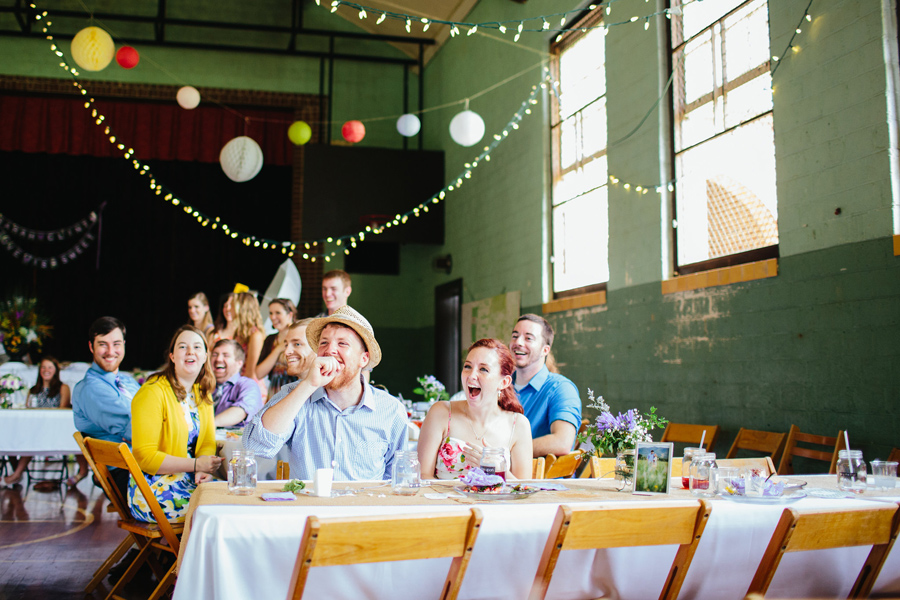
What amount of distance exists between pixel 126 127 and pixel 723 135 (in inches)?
335

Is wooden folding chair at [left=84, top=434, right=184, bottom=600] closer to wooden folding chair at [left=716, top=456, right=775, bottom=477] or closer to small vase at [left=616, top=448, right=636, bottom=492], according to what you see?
small vase at [left=616, top=448, right=636, bottom=492]

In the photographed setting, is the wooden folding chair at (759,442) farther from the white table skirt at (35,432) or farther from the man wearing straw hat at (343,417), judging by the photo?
the white table skirt at (35,432)

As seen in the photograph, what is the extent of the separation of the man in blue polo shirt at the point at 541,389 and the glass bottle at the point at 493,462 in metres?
1.17

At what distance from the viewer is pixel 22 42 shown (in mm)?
10359

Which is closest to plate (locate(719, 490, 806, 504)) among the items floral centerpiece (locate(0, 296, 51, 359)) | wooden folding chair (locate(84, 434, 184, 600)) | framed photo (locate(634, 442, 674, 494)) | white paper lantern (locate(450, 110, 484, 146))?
framed photo (locate(634, 442, 674, 494))

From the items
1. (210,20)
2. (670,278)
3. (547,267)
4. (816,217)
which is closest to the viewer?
(816,217)

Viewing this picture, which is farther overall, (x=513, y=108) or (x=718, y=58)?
(x=513, y=108)

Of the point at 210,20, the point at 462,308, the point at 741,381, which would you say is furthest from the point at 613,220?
the point at 210,20

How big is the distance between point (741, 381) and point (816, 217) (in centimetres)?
117

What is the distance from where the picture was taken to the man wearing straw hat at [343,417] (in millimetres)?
2615

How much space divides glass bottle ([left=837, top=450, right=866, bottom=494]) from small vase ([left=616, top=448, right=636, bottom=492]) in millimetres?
752

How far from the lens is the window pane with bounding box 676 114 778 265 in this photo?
4859 mm

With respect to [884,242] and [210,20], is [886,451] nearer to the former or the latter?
[884,242]

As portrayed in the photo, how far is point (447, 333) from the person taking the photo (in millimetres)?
10531
